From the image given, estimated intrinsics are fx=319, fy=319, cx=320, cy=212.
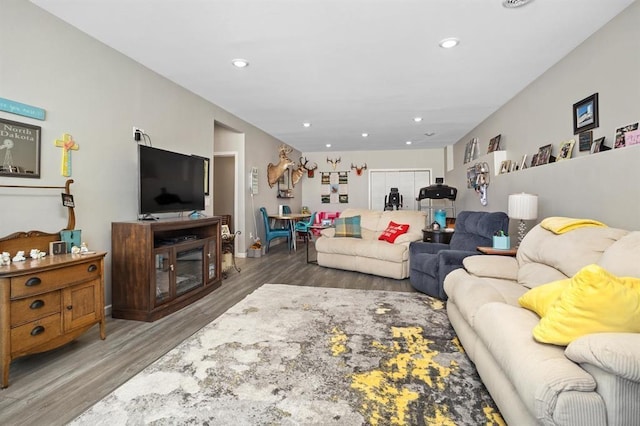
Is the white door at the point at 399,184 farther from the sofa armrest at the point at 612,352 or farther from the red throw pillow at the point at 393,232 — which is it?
the sofa armrest at the point at 612,352

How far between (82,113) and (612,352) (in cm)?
367

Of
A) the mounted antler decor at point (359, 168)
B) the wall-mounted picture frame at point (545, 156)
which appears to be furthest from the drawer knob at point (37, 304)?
the mounted antler decor at point (359, 168)

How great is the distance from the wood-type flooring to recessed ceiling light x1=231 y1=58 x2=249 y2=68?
2.48 meters

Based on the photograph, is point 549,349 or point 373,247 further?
point 373,247

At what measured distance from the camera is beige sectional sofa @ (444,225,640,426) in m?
1.00

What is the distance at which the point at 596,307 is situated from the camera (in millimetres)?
1151

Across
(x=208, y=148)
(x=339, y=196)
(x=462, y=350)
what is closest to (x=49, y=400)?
(x=462, y=350)

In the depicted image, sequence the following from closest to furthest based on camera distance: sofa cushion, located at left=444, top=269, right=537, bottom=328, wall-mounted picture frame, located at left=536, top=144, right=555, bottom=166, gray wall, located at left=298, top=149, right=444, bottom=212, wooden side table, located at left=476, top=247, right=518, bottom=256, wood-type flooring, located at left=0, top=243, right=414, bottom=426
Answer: wood-type flooring, located at left=0, top=243, right=414, bottom=426 < sofa cushion, located at left=444, top=269, right=537, bottom=328 < wooden side table, located at left=476, top=247, right=518, bottom=256 < wall-mounted picture frame, located at left=536, top=144, right=555, bottom=166 < gray wall, located at left=298, top=149, right=444, bottom=212

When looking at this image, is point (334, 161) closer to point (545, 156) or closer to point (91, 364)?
point (545, 156)

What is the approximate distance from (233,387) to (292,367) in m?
0.38

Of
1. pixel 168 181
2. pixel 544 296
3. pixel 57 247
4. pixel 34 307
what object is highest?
pixel 168 181

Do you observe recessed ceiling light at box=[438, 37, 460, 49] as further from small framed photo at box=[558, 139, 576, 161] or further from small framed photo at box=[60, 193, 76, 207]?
small framed photo at box=[60, 193, 76, 207]

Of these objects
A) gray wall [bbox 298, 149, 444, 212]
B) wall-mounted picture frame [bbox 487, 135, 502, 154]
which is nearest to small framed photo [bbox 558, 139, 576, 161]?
wall-mounted picture frame [bbox 487, 135, 502, 154]

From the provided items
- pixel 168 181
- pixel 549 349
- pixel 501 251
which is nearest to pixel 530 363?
pixel 549 349
